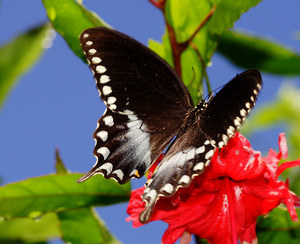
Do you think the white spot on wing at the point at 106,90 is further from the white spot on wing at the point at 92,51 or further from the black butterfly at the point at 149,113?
the white spot on wing at the point at 92,51

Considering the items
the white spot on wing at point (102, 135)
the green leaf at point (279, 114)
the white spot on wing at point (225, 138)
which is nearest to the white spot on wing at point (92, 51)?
the white spot on wing at point (102, 135)

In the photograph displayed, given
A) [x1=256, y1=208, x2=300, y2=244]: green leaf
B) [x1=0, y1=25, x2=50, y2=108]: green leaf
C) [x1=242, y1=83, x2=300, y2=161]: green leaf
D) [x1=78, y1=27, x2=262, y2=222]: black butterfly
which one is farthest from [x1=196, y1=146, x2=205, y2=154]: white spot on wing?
[x1=242, y1=83, x2=300, y2=161]: green leaf

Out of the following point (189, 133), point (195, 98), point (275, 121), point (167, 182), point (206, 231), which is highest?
point (275, 121)

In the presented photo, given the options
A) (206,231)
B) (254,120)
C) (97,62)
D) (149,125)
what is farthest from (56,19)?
(254,120)

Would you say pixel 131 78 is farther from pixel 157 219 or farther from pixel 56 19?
pixel 157 219

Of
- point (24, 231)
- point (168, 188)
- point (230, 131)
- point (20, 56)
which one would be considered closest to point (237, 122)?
point (230, 131)


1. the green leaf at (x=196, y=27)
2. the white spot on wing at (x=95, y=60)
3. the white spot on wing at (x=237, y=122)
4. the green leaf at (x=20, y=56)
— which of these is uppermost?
the green leaf at (x=20, y=56)
